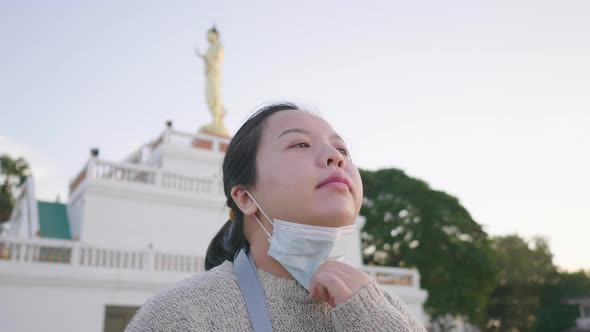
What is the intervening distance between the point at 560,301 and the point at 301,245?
3319cm

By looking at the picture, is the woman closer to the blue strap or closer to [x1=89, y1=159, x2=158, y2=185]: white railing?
the blue strap

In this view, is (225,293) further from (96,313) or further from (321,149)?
(96,313)

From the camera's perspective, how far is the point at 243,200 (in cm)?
184

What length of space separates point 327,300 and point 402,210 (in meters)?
23.0

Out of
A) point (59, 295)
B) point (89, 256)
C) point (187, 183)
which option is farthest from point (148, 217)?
point (59, 295)

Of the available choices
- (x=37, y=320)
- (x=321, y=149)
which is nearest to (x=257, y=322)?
(x=321, y=149)

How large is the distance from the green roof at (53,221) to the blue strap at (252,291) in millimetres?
13160

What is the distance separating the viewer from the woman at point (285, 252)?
147 centimetres

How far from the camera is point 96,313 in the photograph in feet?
34.2

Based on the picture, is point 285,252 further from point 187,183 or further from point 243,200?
point 187,183

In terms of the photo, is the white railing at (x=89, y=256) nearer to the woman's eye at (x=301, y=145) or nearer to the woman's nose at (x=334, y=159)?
the woman's eye at (x=301, y=145)

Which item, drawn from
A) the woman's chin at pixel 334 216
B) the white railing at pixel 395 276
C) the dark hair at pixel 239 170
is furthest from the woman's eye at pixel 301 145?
the white railing at pixel 395 276

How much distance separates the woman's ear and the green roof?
13.0 meters

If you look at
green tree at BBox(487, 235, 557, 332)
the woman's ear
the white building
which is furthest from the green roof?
green tree at BBox(487, 235, 557, 332)
